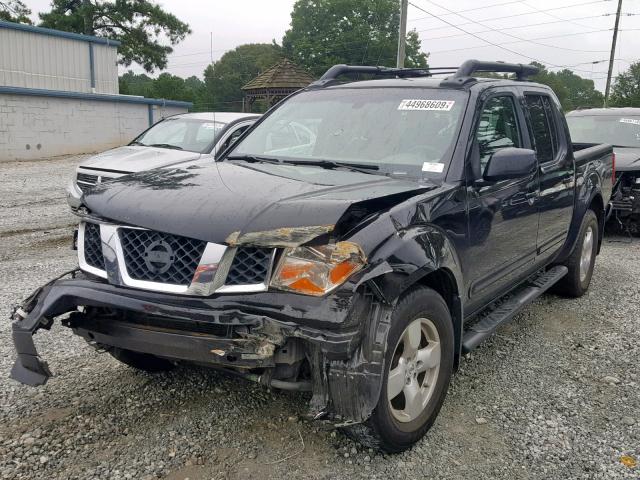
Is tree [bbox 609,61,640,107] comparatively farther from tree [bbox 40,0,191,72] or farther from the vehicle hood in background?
the vehicle hood in background

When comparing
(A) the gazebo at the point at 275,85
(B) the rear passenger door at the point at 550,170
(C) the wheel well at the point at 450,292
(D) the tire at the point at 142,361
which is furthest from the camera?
(A) the gazebo at the point at 275,85

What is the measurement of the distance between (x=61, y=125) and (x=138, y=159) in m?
15.1

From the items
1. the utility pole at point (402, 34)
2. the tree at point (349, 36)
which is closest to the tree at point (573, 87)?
the tree at point (349, 36)

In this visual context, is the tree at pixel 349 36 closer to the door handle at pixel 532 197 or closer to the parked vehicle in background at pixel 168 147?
the parked vehicle in background at pixel 168 147

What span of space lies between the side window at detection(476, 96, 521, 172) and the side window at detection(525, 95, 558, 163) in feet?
1.14

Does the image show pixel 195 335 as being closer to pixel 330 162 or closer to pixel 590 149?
pixel 330 162

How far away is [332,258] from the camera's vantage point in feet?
8.30

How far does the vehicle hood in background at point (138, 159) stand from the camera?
771cm

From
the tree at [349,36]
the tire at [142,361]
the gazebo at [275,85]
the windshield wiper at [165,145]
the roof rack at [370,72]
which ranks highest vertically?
the tree at [349,36]

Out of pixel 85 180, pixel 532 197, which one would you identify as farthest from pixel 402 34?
pixel 532 197

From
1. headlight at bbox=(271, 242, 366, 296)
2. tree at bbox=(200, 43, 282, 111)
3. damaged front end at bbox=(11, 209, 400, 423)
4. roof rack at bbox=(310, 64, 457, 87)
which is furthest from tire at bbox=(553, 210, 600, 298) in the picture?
tree at bbox=(200, 43, 282, 111)

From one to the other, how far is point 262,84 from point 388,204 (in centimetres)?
2883

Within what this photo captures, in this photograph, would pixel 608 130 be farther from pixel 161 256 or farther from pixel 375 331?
pixel 161 256

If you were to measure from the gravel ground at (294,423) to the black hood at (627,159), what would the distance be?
4.28 m
